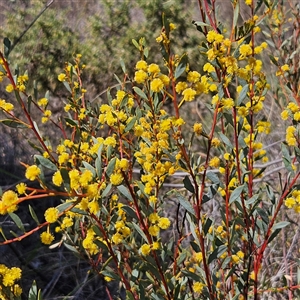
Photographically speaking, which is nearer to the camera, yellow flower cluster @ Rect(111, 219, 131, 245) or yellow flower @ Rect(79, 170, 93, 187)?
yellow flower @ Rect(79, 170, 93, 187)

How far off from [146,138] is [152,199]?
162mm

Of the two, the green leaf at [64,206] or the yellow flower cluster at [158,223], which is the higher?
the green leaf at [64,206]

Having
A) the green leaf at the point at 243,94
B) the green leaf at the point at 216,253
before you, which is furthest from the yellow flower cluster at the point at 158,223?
the green leaf at the point at 243,94

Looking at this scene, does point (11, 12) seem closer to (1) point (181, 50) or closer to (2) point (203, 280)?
(1) point (181, 50)

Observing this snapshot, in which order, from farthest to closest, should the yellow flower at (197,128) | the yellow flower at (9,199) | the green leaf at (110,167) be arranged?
the yellow flower at (197,128)
the green leaf at (110,167)
the yellow flower at (9,199)

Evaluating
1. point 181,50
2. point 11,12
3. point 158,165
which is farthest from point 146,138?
point 11,12

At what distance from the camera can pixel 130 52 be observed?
13.4 ft

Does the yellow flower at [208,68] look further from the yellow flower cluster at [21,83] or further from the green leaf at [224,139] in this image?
the yellow flower cluster at [21,83]

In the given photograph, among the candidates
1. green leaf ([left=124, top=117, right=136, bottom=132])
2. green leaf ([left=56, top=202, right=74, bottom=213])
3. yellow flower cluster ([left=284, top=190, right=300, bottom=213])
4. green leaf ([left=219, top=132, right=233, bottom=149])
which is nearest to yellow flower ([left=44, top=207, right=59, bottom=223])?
green leaf ([left=56, top=202, right=74, bottom=213])

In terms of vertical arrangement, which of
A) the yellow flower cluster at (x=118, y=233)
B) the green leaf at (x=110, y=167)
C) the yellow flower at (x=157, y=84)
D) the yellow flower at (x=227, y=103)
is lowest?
the yellow flower cluster at (x=118, y=233)

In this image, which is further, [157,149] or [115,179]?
[157,149]

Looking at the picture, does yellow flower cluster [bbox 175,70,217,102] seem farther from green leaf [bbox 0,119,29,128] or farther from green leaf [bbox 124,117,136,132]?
green leaf [bbox 0,119,29,128]

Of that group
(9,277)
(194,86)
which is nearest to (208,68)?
(194,86)

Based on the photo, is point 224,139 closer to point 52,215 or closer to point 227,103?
point 227,103
